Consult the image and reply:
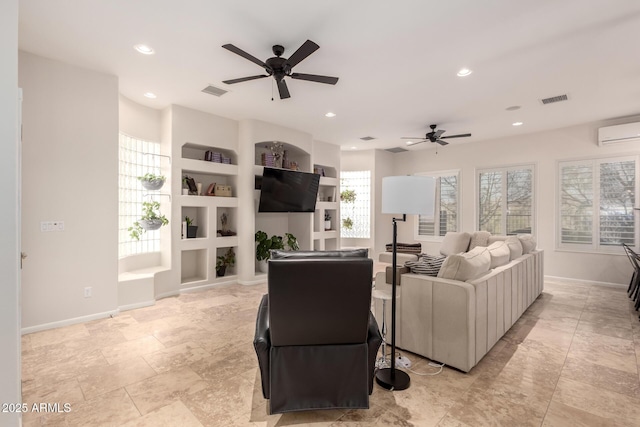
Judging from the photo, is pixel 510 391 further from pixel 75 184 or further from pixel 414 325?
pixel 75 184

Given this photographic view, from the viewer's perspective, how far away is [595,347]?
118 inches

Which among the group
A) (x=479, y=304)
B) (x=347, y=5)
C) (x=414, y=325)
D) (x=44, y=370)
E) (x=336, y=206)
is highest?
(x=347, y=5)

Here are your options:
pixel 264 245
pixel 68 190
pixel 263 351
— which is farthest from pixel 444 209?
pixel 68 190

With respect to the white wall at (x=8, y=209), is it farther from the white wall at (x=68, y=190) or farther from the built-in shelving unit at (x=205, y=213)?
the built-in shelving unit at (x=205, y=213)

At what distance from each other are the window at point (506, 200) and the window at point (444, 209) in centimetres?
55

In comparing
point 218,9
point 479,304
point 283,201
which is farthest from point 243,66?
point 479,304

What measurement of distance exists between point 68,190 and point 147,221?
103cm

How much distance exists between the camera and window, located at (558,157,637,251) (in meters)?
5.38

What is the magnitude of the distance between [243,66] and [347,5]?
150 centimetres

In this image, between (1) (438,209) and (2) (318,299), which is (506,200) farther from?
(2) (318,299)

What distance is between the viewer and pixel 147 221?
4.39m

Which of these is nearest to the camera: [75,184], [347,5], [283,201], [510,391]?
[510,391]

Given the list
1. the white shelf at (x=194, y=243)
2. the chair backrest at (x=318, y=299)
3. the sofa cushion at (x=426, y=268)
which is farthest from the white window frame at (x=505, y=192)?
the chair backrest at (x=318, y=299)

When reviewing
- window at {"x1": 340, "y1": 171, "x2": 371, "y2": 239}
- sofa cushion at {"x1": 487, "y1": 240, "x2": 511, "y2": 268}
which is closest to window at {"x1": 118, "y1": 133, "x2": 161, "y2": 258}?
window at {"x1": 340, "y1": 171, "x2": 371, "y2": 239}
